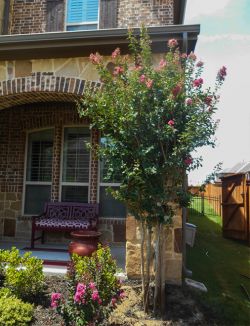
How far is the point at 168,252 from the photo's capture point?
15.6 ft

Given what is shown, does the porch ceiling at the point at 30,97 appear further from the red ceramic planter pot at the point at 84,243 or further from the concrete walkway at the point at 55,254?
the concrete walkway at the point at 55,254

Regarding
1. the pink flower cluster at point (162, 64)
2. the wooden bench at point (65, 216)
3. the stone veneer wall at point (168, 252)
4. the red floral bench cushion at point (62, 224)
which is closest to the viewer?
the pink flower cluster at point (162, 64)

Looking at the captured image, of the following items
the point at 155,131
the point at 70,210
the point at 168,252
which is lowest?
the point at 168,252

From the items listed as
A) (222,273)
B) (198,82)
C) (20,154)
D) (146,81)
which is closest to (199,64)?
(198,82)

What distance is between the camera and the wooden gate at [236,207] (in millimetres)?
9023

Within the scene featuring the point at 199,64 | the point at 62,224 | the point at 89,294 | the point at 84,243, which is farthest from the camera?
the point at 62,224

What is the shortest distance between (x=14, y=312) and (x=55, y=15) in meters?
6.69

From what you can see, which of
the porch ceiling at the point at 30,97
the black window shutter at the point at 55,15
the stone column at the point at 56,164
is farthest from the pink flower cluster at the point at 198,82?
the black window shutter at the point at 55,15

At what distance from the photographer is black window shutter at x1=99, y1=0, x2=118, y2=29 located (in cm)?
752

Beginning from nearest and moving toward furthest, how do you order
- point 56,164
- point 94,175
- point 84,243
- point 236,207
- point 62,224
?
point 84,243, point 62,224, point 94,175, point 56,164, point 236,207

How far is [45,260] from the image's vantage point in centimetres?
578

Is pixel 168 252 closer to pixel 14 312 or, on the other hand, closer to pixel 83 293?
pixel 83 293

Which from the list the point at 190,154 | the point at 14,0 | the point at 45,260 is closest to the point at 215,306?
the point at 190,154

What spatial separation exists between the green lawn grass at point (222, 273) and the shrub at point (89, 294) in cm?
141
